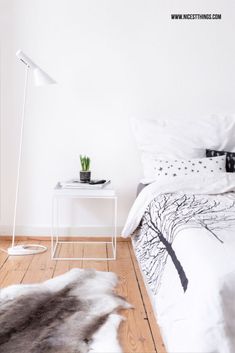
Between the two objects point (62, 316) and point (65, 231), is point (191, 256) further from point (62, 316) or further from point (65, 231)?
point (65, 231)

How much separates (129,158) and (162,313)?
1925 millimetres

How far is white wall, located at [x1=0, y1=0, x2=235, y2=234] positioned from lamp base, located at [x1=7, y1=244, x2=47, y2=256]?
0.26m

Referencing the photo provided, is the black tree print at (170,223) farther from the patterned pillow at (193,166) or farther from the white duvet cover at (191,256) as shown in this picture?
the patterned pillow at (193,166)

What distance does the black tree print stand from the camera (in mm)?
2133

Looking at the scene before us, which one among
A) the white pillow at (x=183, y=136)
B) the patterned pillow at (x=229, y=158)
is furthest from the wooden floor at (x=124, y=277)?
the patterned pillow at (x=229, y=158)

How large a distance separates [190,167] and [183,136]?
43 cm

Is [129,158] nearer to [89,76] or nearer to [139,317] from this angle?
[89,76]

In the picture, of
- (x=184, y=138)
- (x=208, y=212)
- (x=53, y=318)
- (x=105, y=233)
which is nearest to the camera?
(x=53, y=318)

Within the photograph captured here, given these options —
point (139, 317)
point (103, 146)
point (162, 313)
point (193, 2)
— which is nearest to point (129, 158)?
point (103, 146)

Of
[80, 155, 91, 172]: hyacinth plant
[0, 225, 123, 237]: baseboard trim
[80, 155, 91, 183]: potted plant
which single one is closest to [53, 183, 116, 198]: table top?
[80, 155, 91, 183]: potted plant

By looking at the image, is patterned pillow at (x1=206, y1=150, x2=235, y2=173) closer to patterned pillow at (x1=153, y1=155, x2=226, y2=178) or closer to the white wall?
patterned pillow at (x1=153, y1=155, x2=226, y2=178)

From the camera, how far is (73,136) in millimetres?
3764

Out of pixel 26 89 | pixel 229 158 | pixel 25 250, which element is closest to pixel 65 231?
pixel 25 250

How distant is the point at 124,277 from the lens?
293 centimetres
